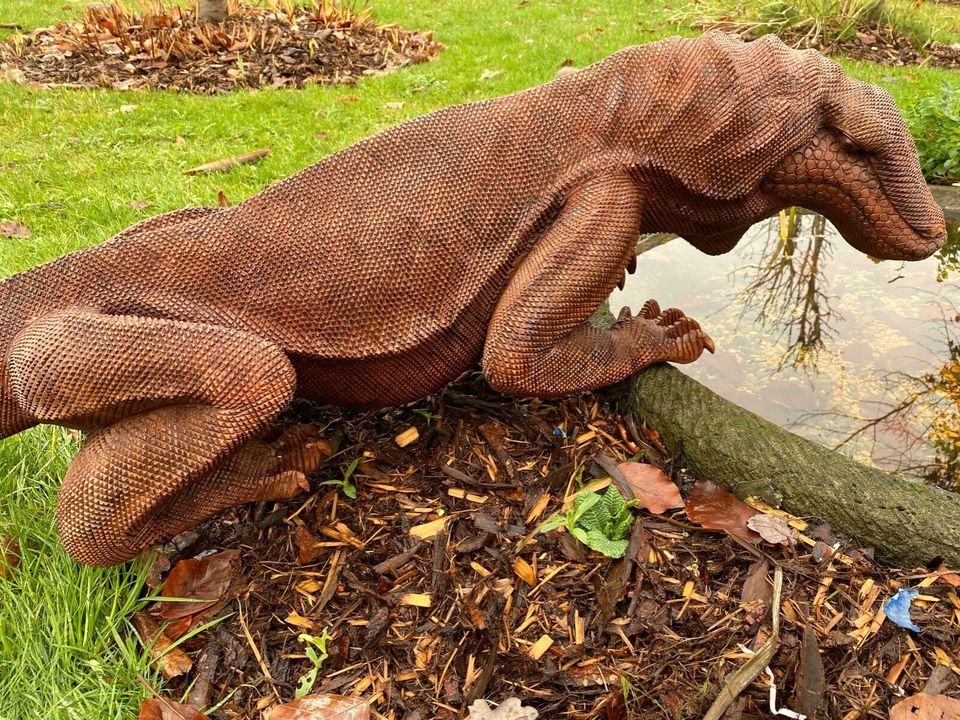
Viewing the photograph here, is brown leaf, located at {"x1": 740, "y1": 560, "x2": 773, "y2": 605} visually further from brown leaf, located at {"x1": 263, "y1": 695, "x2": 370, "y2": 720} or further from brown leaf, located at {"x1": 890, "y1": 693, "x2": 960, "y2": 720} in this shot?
brown leaf, located at {"x1": 263, "y1": 695, "x2": 370, "y2": 720}

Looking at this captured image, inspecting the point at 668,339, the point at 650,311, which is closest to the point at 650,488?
the point at 668,339

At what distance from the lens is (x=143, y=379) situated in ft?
6.82

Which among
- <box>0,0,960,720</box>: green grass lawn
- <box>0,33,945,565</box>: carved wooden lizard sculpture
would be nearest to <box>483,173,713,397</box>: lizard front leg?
<box>0,33,945,565</box>: carved wooden lizard sculpture

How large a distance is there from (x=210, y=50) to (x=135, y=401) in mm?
6958

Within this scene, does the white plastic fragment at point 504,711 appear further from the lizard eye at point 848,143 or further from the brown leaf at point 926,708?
the lizard eye at point 848,143

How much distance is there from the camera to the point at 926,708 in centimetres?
195

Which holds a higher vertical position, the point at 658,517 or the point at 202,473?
the point at 202,473

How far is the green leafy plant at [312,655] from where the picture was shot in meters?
2.14

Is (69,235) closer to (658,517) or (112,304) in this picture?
(112,304)

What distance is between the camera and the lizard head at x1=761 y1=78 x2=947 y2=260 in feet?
7.79

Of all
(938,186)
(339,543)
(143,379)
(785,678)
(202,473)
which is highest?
(938,186)

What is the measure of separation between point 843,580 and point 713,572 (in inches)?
15.8

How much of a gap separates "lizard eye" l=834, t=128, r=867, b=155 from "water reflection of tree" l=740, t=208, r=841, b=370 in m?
0.94

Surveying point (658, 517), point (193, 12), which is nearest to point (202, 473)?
point (658, 517)
